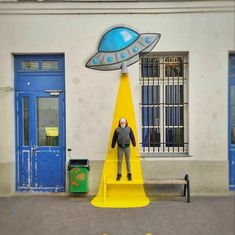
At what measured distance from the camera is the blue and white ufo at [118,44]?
5855 millimetres

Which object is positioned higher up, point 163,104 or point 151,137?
point 163,104

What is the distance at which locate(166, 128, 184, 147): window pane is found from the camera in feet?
20.1

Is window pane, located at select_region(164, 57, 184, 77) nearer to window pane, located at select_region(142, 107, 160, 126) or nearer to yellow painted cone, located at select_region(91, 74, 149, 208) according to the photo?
window pane, located at select_region(142, 107, 160, 126)

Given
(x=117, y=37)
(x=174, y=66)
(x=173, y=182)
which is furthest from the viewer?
(x=174, y=66)

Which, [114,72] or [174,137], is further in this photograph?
[174,137]

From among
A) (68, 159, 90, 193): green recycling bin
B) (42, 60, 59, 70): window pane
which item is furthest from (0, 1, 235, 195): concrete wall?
(42, 60, 59, 70): window pane

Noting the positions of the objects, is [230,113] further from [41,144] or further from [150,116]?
[41,144]

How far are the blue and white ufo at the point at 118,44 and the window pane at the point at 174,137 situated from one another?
1711 millimetres

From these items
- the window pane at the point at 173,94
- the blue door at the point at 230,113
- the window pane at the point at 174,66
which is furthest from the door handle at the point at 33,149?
the blue door at the point at 230,113

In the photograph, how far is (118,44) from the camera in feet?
19.3

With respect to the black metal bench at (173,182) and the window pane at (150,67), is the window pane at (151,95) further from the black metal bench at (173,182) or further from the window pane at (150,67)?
the black metal bench at (173,182)

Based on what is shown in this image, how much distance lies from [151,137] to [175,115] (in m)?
0.71

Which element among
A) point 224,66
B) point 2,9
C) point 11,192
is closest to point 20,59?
point 2,9

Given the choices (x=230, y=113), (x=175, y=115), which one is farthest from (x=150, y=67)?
(x=230, y=113)
